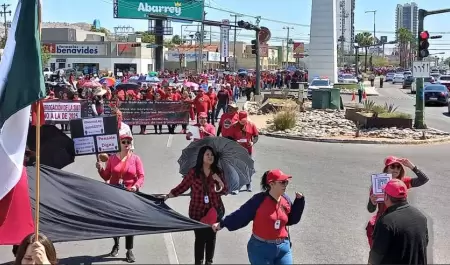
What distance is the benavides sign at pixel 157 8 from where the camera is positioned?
75000mm

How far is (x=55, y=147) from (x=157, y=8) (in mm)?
69167

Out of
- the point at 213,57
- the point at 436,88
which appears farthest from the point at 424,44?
the point at 213,57

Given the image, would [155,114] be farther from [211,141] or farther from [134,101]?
[211,141]

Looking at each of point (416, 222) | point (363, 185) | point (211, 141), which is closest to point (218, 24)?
point (363, 185)

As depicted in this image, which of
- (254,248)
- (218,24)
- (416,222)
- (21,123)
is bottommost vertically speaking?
(254,248)

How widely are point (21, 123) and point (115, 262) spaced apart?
238 centimetres

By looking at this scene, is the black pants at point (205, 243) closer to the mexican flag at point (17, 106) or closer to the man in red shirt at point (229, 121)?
the mexican flag at point (17, 106)

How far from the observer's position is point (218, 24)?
3734cm

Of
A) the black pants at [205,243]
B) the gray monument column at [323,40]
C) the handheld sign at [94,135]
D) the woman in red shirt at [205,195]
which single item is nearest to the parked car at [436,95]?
the gray monument column at [323,40]

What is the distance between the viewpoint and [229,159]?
8258 mm

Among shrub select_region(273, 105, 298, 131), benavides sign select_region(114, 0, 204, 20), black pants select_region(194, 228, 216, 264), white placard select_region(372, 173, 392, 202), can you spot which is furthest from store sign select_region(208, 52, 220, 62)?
white placard select_region(372, 173, 392, 202)

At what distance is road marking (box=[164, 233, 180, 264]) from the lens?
838 cm

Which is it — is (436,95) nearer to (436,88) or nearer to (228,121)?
(436,88)

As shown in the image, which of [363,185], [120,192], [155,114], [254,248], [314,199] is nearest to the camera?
[254,248]
